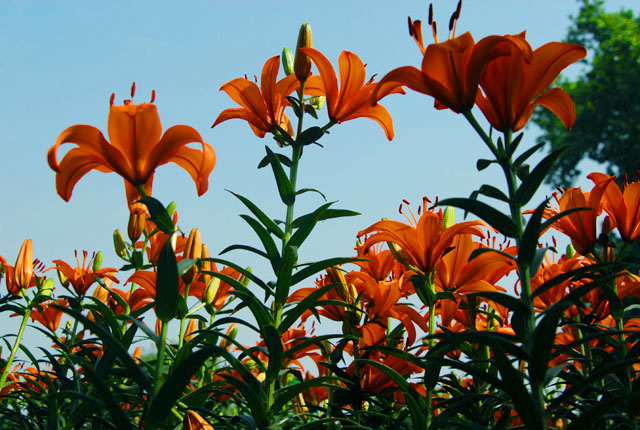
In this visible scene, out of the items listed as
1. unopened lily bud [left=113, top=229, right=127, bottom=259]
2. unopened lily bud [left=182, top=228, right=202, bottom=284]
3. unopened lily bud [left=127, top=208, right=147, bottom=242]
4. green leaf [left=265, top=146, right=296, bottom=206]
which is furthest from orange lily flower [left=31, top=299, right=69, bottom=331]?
green leaf [left=265, top=146, right=296, bottom=206]

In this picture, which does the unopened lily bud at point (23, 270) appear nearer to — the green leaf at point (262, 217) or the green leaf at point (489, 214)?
the green leaf at point (262, 217)

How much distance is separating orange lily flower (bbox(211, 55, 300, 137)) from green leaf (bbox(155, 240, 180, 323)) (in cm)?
65

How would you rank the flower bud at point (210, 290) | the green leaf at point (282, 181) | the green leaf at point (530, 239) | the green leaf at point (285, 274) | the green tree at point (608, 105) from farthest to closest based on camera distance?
the green tree at point (608, 105), the flower bud at point (210, 290), the green leaf at point (282, 181), the green leaf at point (285, 274), the green leaf at point (530, 239)

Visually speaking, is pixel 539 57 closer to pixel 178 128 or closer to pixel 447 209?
pixel 447 209

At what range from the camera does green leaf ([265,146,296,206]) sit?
148 centimetres

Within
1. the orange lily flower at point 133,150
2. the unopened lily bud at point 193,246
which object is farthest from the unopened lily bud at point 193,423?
the orange lily flower at point 133,150

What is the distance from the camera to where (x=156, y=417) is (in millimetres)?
1021

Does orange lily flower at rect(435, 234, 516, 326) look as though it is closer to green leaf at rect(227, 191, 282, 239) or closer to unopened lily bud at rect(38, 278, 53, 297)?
green leaf at rect(227, 191, 282, 239)

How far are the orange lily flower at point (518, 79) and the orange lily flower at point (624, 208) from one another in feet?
1.82

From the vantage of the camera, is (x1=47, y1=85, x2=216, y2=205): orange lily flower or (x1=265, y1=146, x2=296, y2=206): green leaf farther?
(x1=265, y1=146, x2=296, y2=206): green leaf

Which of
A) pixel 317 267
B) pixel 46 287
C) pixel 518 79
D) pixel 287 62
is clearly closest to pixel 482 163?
pixel 518 79

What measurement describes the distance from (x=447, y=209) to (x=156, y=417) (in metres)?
1.01

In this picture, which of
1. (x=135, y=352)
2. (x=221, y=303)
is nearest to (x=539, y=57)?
(x=221, y=303)

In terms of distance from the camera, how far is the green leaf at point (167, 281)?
1.06 meters
